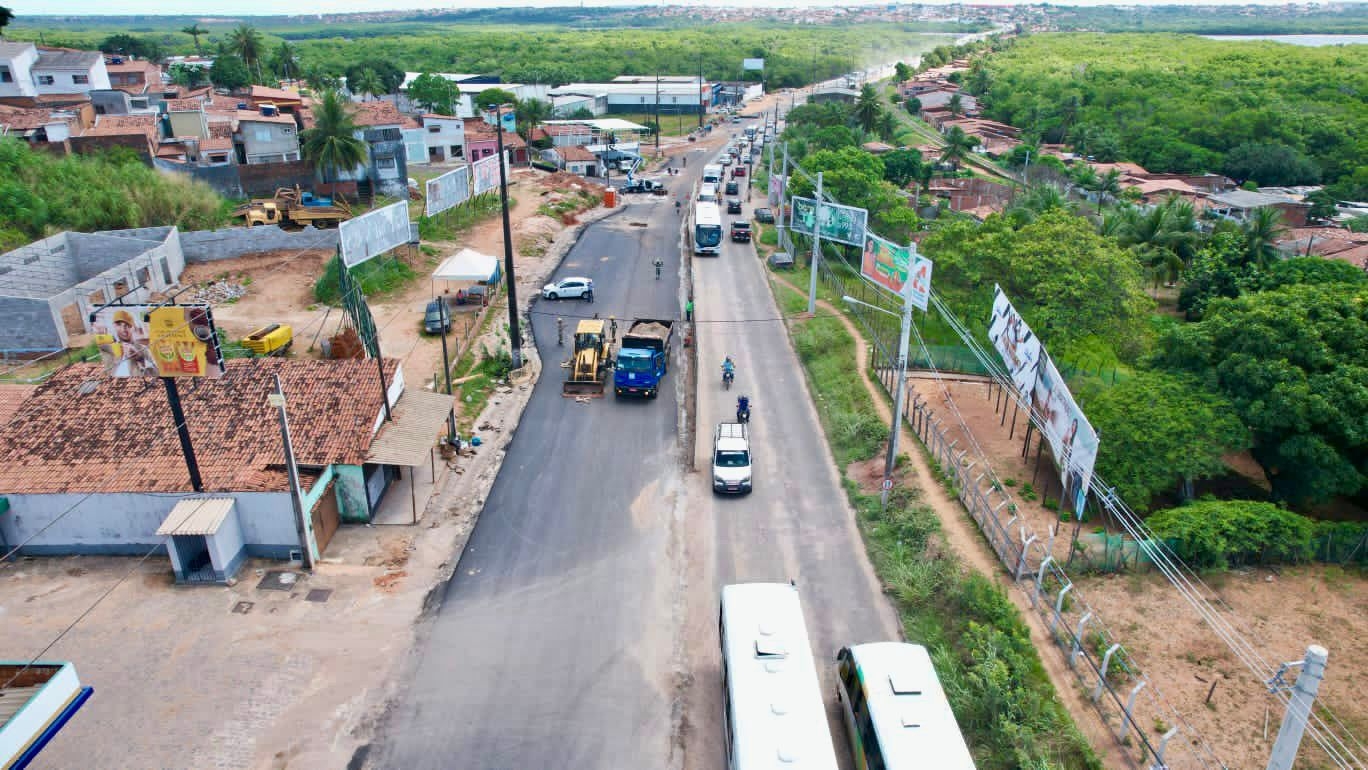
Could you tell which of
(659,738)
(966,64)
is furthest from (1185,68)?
(659,738)

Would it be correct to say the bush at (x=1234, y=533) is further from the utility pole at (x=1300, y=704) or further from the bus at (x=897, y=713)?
the utility pole at (x=1300, y=704)

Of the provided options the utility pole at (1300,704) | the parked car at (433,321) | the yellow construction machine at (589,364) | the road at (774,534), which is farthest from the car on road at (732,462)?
the parked car at (433,321)

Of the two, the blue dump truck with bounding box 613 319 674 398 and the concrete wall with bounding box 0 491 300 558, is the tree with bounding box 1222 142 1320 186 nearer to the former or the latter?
the blue dump truck with bounding box 613 319 674 398

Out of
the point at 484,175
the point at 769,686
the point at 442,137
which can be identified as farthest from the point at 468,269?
the point at 442,137

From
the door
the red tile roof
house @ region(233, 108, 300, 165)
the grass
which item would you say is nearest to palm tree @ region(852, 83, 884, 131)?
house @ region(233, 108, 300, 165)

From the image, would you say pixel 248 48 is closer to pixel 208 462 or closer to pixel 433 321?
pixel 433 321

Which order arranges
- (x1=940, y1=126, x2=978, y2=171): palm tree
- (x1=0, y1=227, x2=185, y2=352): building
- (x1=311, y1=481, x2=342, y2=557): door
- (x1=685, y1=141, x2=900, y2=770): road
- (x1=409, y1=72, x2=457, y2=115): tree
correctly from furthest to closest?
(x1=409, y1=72, x2=457, y2=115): tree, (x1=940, y1=126, x2=978, y2=171): palm tree, (x1=0, y1=227, x2=185, y2=352): building, (x1=311, y1=481, x2=342, y2=557): door, (x1=685, y1=141, x2=900, y2=770): road
